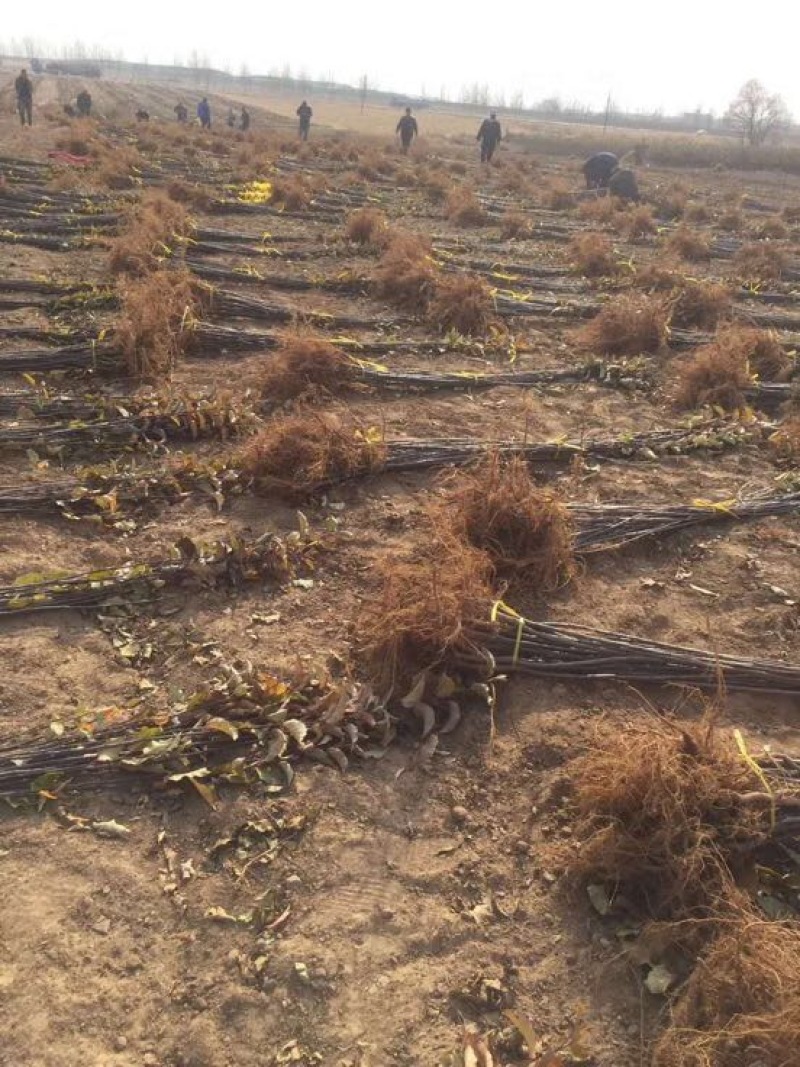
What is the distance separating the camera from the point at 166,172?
17328mm

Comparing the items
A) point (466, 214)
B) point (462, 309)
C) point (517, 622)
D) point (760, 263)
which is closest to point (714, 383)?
point (462, 309)

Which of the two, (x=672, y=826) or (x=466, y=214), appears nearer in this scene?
(x=672, y=826)

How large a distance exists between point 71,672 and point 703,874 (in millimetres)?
2626

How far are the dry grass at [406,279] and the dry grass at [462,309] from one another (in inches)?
12.1

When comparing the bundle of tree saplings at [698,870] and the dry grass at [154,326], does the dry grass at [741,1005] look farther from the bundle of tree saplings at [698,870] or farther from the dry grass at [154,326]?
the dry grass at [154,326]

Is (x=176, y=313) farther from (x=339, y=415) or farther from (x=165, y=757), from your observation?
(x=165, y=757)

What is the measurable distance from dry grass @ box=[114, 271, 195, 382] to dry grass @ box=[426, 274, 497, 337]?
2.59 metres

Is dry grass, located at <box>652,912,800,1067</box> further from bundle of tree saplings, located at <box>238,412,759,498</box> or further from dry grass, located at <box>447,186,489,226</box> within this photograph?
dry grass, located at <box>447,186,489,226</box>

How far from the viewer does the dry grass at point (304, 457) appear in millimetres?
4547

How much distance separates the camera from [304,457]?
4.60 m

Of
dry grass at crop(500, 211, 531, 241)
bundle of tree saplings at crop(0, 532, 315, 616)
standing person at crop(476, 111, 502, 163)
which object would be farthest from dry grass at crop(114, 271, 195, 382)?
standing person at crop(476, 111, 502, 163)

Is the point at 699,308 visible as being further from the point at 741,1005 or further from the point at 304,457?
the point at 741,1005

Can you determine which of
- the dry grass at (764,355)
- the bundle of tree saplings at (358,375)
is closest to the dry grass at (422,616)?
the bundle of tree saplings at (358,375)

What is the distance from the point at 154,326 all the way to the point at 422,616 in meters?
4.42
